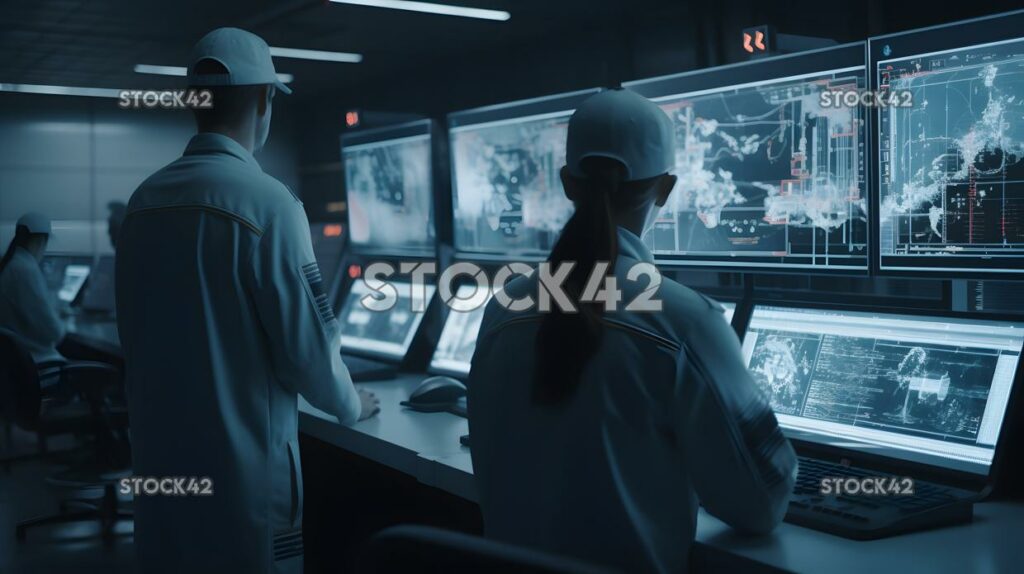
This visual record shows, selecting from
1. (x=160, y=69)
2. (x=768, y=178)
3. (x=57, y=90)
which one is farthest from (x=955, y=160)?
(x=57, y=90)

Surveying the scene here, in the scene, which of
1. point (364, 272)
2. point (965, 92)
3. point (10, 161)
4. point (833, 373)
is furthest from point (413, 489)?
point (10, 161)

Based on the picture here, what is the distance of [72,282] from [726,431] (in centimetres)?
712

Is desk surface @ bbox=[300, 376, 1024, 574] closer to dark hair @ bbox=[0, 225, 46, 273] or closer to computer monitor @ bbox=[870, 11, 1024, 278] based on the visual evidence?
computer monitor @ bbox=[870, 11, 1024, 278]

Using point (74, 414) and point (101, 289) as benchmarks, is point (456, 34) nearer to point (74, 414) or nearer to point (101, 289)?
point (101, 289)

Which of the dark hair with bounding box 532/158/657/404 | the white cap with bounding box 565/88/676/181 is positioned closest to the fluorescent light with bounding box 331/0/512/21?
the white cap with bounding box 565/88/676/181

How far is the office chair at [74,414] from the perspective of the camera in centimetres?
404

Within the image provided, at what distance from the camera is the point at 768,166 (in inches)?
79.7

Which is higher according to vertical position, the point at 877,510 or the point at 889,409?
the point at 889,409

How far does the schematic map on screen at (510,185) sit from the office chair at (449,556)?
6.23ft

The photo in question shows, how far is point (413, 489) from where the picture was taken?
282cm

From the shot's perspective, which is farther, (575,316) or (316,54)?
(316,54)

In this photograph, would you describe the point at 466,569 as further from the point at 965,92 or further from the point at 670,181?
the point at 965,92

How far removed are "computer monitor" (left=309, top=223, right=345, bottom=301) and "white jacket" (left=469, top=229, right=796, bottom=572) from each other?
275 cm

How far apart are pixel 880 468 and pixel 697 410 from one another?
61 cm
